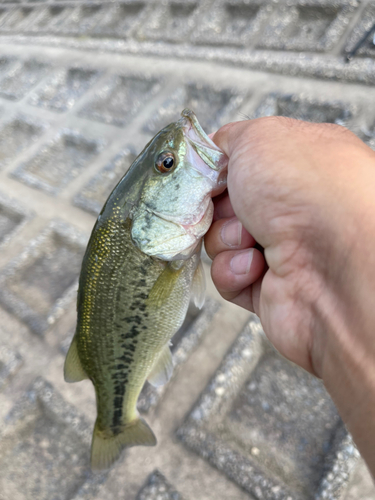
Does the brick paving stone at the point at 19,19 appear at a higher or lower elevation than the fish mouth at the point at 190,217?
lower

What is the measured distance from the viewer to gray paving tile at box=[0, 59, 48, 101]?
4.31 metres

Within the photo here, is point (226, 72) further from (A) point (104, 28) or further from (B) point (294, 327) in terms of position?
(B) point (294, 327)

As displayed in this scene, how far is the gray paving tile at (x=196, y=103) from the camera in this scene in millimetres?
3074

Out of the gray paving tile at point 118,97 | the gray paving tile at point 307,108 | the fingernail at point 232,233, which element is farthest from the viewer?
the gray paving tile at point 118,97

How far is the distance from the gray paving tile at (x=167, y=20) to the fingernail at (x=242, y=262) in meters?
3.46

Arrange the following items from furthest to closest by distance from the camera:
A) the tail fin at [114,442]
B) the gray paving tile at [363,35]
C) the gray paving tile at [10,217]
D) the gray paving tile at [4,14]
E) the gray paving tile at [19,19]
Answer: the gray paving tile at [4,14], the gray paving tile at [19,19], the gray paving tile at [10,217], the gray paving tile at [363,35], the tail fin at [114,442]

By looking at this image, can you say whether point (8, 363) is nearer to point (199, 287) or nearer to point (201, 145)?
point (199, 287)

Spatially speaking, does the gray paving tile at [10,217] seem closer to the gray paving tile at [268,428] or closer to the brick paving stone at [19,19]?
the gray paving tile at [268,428]

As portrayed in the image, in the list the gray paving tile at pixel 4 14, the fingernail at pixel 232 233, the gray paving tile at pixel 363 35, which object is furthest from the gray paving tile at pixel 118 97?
the gray paving tile at pixel 4 14

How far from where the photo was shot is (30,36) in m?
4.95

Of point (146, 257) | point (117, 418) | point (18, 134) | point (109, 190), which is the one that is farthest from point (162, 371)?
point (18, 134)

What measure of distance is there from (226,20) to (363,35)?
5.22ft

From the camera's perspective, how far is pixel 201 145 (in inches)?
48.1

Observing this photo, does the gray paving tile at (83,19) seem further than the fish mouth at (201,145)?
Yes
